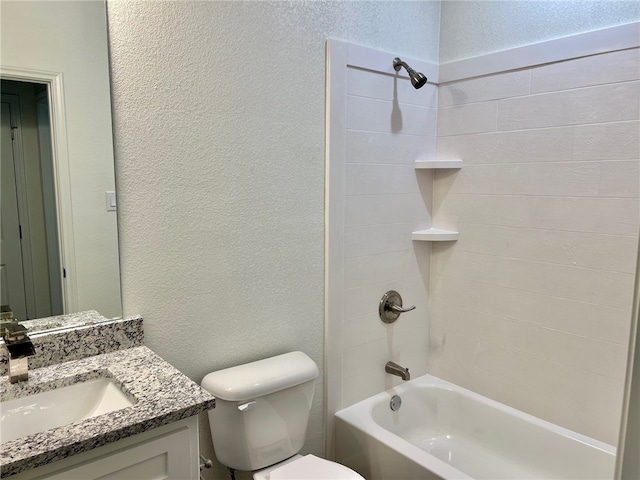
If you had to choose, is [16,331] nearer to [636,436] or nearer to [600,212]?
[636,436]

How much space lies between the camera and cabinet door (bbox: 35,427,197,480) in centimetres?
106

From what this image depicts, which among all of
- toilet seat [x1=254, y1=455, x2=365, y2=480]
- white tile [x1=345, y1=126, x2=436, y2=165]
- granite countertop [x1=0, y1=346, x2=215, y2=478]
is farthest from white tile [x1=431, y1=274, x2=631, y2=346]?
granite countertop [x1=0, y1=346, x2=215, y2=478]

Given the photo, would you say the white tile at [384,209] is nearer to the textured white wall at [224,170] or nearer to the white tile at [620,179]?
the textured white wall at [224,170]

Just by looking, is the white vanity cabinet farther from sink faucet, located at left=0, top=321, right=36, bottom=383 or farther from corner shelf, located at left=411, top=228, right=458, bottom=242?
corner shelf, located at left=411, top=228, right=458, bottom=242

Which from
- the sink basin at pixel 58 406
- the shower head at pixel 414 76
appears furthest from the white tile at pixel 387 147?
the sink basin at pixel 58 406

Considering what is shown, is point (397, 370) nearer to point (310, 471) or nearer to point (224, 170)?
point (310, 471)

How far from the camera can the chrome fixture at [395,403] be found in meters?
2.23

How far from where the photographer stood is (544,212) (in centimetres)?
199

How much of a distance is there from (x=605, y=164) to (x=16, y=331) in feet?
6.75

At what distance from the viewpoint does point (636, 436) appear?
0.47m

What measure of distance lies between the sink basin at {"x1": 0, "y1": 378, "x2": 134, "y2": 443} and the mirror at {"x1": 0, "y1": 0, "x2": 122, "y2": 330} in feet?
0.80

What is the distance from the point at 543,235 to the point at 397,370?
34.9 inches

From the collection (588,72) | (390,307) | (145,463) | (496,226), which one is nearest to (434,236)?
(496,226)

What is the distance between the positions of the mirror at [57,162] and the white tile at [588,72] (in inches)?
64.8
